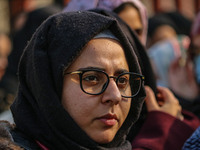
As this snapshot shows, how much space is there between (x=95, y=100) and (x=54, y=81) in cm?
23

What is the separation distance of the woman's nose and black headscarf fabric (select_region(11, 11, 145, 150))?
207mm

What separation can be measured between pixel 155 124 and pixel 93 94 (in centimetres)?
71

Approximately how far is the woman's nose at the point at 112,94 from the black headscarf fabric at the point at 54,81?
0.21 metres

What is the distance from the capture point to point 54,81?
85.0 inches

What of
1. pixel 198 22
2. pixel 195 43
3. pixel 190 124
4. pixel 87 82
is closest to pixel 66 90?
pixel 87 82

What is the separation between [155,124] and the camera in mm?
2676

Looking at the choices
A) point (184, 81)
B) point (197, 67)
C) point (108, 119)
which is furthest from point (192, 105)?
point (108, 119)

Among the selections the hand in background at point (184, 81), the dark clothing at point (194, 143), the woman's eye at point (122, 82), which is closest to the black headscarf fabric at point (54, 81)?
the woman's eye at point (122, 82)

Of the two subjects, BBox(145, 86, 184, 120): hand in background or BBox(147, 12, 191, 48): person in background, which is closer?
BBox(145, 86, 184, 120): hand in background

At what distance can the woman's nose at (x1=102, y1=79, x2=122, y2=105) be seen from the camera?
2133mm

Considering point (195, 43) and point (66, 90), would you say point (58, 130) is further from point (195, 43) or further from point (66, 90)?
point (195, 43)

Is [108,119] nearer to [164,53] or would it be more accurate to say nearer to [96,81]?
[96,81]

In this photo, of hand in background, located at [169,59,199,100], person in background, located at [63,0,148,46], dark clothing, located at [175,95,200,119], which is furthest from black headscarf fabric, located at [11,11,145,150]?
hand in background, located at [169,59,199,100]

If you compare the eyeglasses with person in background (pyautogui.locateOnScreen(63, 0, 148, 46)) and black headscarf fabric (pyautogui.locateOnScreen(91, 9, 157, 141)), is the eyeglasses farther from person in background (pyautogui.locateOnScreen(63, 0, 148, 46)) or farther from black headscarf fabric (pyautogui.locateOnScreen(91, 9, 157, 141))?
person in background (pyautogui.locateOnScreen(63, 0, 148, 46))
